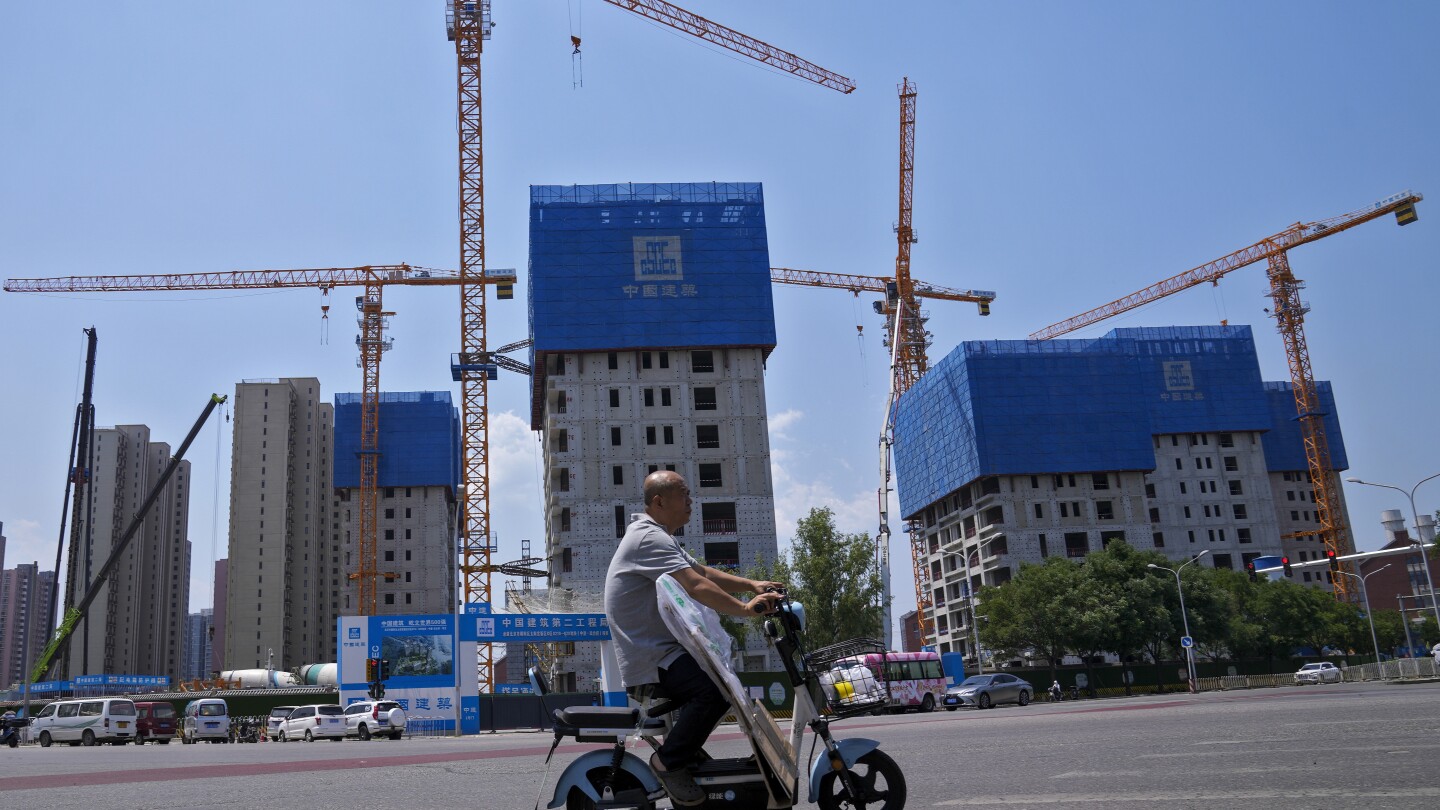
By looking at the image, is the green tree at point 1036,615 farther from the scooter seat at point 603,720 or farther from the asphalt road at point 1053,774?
the scooter seat at point 603,720

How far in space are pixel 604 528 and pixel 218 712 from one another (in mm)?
34713

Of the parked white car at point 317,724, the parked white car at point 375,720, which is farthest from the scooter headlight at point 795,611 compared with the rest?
the parked white car at point 317,724

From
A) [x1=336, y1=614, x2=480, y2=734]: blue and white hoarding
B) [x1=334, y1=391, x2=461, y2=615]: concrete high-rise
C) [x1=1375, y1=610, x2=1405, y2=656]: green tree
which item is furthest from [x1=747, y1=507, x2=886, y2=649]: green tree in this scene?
[x1=334, y1=391, x2=461, y2=615]: concrete high-rise

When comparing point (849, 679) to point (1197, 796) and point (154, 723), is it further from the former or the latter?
point (154, 723)

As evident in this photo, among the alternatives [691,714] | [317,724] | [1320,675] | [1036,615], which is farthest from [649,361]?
[691,714]

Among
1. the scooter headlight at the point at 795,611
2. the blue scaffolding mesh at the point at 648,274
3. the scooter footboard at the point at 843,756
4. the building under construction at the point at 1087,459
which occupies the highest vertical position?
the blue scaffolding mesh at the point at 648,274

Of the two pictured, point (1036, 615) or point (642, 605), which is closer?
point (642, 605)

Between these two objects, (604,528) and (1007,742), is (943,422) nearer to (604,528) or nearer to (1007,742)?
(604,528)

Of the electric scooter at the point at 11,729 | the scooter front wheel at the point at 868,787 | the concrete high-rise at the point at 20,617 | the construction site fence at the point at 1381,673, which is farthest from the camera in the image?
the concrete high-rise at the point at 20,617

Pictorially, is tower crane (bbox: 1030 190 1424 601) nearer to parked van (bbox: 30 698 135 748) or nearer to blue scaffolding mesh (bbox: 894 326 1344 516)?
blue scaffolding mesh (bbox: 894 326 1344 516)

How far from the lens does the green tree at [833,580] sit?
48750mm

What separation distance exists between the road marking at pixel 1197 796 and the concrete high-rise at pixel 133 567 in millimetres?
140610

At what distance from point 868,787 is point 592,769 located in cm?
122

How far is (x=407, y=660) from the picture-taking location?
4253 cm
